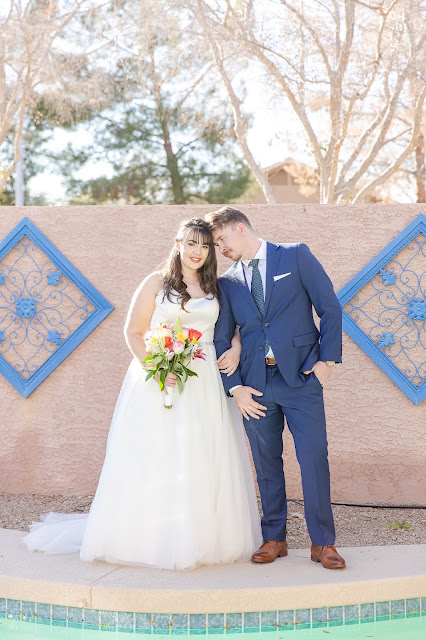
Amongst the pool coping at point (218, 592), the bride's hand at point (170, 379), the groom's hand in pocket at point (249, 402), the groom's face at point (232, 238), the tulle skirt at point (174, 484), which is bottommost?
the pool coping at point (218, 592)

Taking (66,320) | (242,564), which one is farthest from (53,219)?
(242,564)

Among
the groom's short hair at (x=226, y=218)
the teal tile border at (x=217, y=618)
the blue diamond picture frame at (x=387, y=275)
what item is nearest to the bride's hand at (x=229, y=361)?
the groom's short hair at (x=226, y=218)

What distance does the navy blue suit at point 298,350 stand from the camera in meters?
3.97

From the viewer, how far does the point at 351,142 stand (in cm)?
1432

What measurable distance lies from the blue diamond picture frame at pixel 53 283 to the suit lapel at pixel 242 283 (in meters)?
1.70

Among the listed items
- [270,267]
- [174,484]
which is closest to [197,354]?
[270,267]

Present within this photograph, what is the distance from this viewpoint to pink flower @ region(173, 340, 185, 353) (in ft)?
13.1

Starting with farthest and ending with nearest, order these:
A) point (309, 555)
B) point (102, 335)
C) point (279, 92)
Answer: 1. point (279, 92)
2. point (102, 335)
3. point (309, 555)

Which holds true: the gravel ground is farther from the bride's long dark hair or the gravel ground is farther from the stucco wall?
the bride's long dark hair

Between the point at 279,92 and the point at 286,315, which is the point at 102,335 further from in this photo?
the point at 279,92

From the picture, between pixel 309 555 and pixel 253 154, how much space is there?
421 inches

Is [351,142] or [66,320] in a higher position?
[351,142]

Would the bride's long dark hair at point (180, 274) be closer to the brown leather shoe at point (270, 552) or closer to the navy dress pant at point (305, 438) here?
the navy dress pant at point (305, 438)

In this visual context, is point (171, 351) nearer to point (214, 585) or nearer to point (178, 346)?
point (178, 346)
